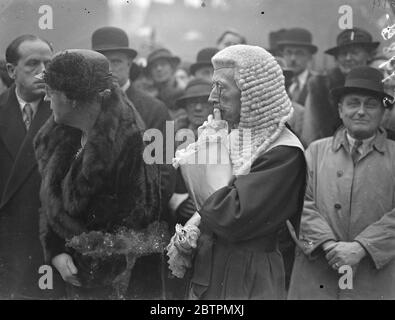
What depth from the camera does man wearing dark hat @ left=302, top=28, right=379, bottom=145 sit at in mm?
5156

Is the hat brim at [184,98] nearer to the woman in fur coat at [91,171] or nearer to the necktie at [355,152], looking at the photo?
the woman in fur coat at [91,171]

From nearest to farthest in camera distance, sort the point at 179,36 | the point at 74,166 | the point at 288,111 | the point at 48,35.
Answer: the point at 288,111
the point at 74,166
the point at 48,35
the point at 179,36

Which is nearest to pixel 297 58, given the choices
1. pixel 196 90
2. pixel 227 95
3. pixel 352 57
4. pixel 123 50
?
pixel 352 57

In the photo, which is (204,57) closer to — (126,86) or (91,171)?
(126,86)

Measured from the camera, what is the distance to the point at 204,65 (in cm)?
574

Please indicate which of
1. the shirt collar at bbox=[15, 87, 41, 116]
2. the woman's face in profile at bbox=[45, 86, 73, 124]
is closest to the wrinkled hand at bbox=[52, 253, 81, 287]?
the woman's face in profile at bbox=[45, 86, 73, 124]

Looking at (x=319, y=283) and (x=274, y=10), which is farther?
(x=274, y=10)

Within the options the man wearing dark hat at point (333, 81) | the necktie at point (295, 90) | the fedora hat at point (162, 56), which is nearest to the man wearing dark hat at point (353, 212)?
the man wearing dark hat at point (333, 81)

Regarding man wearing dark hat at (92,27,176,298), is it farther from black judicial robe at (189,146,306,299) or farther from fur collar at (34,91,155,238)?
black judicial robe at (189,146,306,299)

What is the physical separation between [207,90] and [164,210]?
1.00 meters

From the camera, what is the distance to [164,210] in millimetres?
4875

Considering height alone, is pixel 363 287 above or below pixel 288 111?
below
